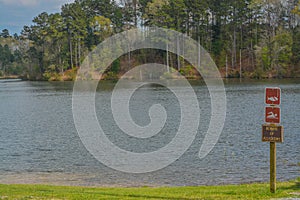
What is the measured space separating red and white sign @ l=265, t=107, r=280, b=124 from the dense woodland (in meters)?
74.7

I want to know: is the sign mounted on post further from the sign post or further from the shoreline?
the shoreline

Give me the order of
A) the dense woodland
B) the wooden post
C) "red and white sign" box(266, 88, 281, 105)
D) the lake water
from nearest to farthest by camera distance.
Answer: "red and white sign" box(266, 88, 281, 105)
the wooden post
the lake water
the dense woodland

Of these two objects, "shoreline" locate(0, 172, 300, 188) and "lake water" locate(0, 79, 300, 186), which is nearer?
"shoreline" locate(0, 172, 300, 188)

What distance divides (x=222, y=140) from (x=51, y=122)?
51.4ft

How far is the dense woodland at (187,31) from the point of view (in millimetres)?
85750

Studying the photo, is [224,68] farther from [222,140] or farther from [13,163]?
[13,163]

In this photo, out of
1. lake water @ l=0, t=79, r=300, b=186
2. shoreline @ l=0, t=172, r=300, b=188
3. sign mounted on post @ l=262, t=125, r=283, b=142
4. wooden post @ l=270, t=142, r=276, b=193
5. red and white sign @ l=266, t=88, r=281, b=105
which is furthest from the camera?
lake water @ l=0, t=79, r=300, b=186

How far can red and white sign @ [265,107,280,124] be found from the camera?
36.1 ft

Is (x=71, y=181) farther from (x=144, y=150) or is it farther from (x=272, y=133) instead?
(x=272, y=133)

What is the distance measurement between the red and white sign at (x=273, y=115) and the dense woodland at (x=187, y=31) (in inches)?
2941

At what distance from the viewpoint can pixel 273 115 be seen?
11047mm

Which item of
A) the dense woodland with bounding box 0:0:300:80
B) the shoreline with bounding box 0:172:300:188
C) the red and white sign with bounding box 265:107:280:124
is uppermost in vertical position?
the dense woodland with bounding box 0:0:300:80

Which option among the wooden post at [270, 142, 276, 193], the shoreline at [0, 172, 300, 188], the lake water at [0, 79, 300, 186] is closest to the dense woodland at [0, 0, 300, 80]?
the lake water at [0, 79, 300, 186]

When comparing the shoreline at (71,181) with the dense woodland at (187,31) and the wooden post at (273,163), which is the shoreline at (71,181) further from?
the dense woodland at (187,31)
